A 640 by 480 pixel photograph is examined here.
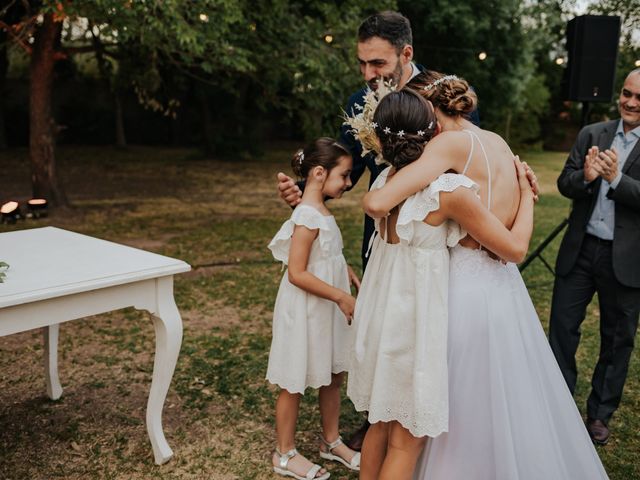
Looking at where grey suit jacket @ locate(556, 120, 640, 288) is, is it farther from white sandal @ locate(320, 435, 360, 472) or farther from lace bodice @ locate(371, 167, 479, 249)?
white sandal @ locate(320, 435, 360, 472)

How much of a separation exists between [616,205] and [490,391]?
5.70ft

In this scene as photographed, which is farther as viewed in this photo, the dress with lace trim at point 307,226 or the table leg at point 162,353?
the table leg at point 162,353

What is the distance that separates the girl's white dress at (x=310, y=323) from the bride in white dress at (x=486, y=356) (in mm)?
716

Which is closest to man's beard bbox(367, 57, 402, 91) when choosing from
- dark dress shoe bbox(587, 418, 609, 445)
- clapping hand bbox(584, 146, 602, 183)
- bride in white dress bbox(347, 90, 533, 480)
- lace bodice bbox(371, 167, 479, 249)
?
bride in white dress bbox(347, 90, 533, 480)

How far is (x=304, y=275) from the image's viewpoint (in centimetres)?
288

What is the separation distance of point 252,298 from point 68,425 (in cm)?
274

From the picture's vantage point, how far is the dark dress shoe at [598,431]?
359 centimetres

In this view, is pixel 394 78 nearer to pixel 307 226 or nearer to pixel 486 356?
pixel 307 226

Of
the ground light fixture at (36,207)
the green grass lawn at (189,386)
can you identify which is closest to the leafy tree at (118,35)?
the ground light fixture at (36,207)

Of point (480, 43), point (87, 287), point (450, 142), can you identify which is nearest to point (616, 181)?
point (450, 142)

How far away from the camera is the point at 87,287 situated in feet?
8.82

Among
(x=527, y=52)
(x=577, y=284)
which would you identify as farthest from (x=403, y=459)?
(x=527, y=52)

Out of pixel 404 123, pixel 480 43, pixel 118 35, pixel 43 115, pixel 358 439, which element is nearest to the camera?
pixel 404 123

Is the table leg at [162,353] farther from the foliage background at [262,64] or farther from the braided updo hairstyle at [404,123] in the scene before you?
the foliage background at [262,64]
